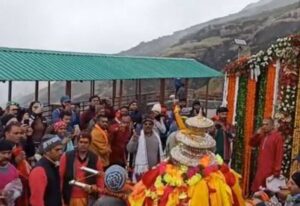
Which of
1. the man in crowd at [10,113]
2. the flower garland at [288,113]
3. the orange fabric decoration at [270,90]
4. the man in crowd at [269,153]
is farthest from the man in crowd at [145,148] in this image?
the orange fabric decoration at [270,90]

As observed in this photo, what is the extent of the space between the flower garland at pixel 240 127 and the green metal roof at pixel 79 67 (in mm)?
4981

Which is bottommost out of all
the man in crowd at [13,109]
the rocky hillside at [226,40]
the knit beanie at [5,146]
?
the knit beanie at [5,146]

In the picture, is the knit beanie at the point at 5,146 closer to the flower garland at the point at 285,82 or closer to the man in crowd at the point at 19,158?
the man in crowd at the point at 19,158

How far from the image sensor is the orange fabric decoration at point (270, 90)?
32.1 ft

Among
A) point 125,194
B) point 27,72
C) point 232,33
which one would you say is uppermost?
point 232,33

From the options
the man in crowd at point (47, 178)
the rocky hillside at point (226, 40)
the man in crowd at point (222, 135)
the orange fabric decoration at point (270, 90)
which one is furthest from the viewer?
the rocky hillside at point (226, 40)

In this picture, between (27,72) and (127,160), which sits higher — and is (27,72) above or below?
above

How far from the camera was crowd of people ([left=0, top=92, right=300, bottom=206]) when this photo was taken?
16.8 ft

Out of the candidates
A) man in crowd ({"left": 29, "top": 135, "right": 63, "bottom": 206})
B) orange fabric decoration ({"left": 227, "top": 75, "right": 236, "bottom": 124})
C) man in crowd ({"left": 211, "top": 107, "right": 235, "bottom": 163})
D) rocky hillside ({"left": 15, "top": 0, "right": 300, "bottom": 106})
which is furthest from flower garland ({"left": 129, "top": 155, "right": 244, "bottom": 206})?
rocky hillside ({"left": 15, "top": 0, "right": 300, "bottom": 106})

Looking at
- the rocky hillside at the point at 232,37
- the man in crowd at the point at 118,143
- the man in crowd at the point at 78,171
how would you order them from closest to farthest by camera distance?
the man in crowd at the point at 78,171, the man in crowd at the point at 118,143, the rocky hillside at the point at 232,37

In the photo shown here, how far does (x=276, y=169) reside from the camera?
834 centimetres

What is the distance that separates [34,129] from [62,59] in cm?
844

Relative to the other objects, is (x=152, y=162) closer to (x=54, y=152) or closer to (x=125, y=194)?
(x=54, y=152)

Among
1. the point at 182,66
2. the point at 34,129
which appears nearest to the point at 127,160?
the point at 34,129
